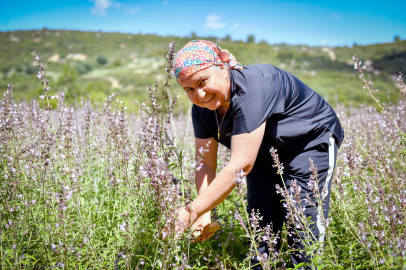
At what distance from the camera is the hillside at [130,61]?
32.2 metres

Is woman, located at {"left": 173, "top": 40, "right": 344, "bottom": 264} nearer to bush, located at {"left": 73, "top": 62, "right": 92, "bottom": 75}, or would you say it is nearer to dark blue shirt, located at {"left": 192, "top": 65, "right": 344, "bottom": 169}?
dark blue shirt, located at {"left": 192, "top": 65, "right": 344, "bottom": 169}

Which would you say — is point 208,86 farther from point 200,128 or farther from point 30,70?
point 30,70

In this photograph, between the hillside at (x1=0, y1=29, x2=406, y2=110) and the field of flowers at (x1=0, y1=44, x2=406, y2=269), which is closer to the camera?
the field of flowers at (x1=0, y1=44, x2=406, y2=269)

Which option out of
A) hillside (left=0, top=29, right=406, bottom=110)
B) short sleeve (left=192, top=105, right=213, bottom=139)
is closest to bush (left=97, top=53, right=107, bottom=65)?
hillside (left=0, top=29, right=406, bottom=110)

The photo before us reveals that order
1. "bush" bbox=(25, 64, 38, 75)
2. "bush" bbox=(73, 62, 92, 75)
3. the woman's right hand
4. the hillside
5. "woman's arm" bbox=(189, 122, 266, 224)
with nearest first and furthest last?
1. "woman's arm" bbox=(189, 122, 266, 224)
2. the woman's right hand
3. the hillside
4. "bush" bbox=(25, 64, 38, 75)
5. "bush" bbox=(73, 62, 92, 75)

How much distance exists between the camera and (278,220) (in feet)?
8.21

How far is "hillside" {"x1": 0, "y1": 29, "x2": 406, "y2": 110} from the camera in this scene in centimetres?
3219

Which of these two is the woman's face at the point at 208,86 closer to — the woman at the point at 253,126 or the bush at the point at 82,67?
the woman at the point at 253,126

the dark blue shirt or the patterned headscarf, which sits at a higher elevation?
the patterned headscarf

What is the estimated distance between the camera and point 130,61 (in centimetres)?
5397

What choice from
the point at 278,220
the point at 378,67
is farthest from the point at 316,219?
the point at 378,67

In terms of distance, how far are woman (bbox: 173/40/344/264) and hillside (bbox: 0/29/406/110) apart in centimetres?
2626

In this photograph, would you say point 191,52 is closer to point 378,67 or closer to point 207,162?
point 207,162

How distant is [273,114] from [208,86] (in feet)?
1.76
